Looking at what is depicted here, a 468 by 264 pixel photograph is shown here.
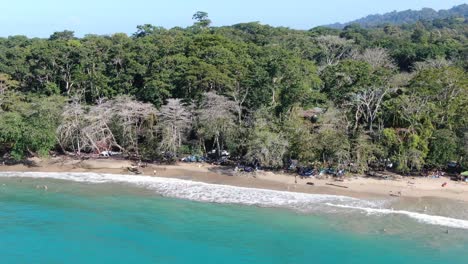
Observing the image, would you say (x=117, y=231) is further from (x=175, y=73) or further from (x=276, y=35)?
→ (x=276, y=35)

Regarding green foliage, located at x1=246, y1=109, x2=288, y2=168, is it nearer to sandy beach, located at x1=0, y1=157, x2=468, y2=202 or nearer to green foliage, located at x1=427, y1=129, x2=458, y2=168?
sandy beach, located at x1=0, y1=157, x2=468, y2=202

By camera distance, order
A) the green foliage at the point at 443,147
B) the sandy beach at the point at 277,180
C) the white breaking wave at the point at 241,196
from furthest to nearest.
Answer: the green foliage at the point at 443,147 < the sandy beach at the point at 277,180 < the white breaking wave at the point at 241,196

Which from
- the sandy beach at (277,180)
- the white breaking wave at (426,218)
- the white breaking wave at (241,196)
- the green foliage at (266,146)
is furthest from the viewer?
the green foliage at (266,146)

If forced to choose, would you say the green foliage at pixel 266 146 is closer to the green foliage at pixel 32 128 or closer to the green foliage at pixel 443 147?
the green foliage at pixel 443 147

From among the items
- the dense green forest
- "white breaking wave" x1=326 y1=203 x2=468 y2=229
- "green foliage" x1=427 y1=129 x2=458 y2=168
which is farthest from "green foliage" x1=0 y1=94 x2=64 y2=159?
"green foliage" x1=427 y1=129 x2=458 y2=168

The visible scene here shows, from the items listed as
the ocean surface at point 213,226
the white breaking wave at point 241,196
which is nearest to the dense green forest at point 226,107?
the white breaking wave at point 241,196

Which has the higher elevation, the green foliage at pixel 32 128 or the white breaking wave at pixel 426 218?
the green foliage at pixel 32 128
